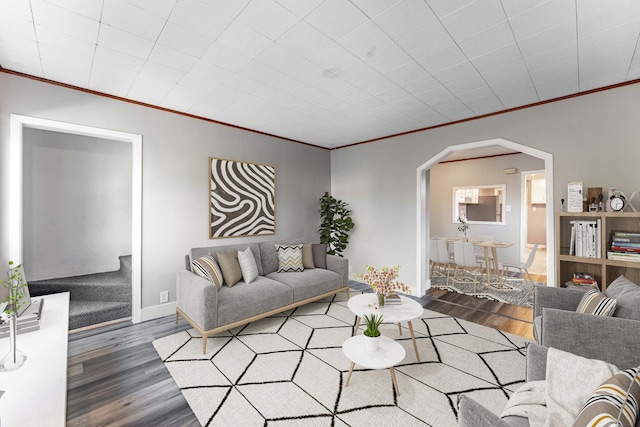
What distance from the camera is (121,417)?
1.76 m

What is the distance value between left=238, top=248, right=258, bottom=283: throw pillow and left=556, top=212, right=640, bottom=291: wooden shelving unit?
11.1 ft

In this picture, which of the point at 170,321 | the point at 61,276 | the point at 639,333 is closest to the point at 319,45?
the point at 639,333

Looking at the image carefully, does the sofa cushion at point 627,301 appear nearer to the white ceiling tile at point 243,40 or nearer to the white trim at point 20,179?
the white ceiling tile at point 243,40

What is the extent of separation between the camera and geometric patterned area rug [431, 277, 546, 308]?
409 centimetres

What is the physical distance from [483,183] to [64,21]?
23.5 ft

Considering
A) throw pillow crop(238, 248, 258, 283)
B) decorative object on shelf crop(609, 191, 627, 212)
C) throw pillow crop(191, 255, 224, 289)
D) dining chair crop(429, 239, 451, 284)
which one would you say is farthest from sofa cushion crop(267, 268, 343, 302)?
decorative object on shelf crop(609, 191, 627, 212)

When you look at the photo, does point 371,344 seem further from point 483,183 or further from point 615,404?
point 483,183

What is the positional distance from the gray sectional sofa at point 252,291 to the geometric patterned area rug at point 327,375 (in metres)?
0.22

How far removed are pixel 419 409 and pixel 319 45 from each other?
2661 millimetres

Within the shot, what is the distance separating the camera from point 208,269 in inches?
118

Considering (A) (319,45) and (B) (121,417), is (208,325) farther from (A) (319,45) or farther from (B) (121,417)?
(A) (319,45)

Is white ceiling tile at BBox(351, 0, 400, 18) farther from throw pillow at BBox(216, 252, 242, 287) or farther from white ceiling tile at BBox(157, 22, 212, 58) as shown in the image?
throw pillow at BBox(216, 252, 242, 287)

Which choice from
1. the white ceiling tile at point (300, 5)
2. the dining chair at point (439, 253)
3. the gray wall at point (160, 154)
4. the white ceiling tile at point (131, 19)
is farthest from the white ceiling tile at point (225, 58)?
the dining chair at point (439, 253)

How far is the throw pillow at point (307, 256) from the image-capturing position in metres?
4.02
